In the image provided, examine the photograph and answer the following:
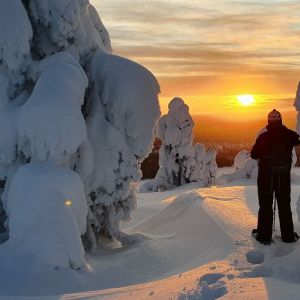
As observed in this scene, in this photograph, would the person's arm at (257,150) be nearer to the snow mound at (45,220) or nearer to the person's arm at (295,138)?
the person's arm at (295,138)

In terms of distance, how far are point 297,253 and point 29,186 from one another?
12.1 feet

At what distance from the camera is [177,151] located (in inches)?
Answer: 1214

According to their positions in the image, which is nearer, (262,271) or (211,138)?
(262,271)

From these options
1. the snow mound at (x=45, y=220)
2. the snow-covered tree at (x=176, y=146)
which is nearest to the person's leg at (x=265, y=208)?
the snow mound at (x=45, y=220)

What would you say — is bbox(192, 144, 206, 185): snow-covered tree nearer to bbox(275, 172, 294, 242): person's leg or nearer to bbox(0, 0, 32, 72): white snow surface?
bbox(0, 0, 32, 72): white snow surface

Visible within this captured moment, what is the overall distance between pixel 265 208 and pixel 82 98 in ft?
10.8

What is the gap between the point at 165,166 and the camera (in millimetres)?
31516

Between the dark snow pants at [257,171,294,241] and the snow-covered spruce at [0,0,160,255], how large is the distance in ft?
8.49

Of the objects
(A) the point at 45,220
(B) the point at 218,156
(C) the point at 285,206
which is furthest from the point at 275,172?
(B) the point at 218,156

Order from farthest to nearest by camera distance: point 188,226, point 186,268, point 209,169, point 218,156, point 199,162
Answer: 1. point 218,156
2. point 209,169
3. point 199,162
4. point 188,226
5. point 186,268

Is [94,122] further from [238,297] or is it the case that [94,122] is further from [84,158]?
[238,297]

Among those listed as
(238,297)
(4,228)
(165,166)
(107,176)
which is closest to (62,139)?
(107,176)

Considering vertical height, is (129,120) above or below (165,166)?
above

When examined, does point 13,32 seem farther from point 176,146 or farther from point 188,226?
point 176,146
